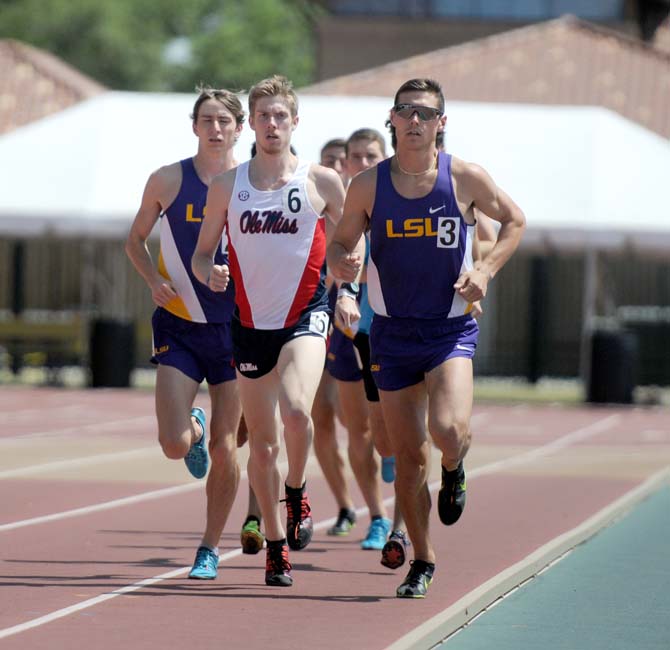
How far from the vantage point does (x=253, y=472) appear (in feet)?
30.6

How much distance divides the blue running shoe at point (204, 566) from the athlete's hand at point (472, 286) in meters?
1.98

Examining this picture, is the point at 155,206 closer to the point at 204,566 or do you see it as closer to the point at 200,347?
the point at 200,347

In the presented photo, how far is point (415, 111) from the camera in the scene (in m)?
8.77

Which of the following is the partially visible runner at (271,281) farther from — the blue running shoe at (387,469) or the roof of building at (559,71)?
the roof of building at (559,71)

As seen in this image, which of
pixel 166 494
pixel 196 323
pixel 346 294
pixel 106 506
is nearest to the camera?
pixel 346 294

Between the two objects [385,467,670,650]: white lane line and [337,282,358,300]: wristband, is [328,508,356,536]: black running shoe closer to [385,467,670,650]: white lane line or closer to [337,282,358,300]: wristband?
[385,467,670,650]: white lane line

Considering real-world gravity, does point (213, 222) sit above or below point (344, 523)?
above

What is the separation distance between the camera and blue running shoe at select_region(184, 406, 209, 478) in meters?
9.77

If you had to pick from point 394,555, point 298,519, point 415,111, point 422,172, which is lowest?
point 394,555

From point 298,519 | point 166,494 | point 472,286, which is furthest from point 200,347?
point 166,494

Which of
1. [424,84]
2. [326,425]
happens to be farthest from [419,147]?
[326,425]

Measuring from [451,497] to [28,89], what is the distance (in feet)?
123

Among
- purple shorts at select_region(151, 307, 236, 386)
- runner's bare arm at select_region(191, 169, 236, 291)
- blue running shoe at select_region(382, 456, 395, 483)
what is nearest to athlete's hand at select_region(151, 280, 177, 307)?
purple shorts at select_region(151, 307, 236, 386)

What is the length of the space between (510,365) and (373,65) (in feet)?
55.4
